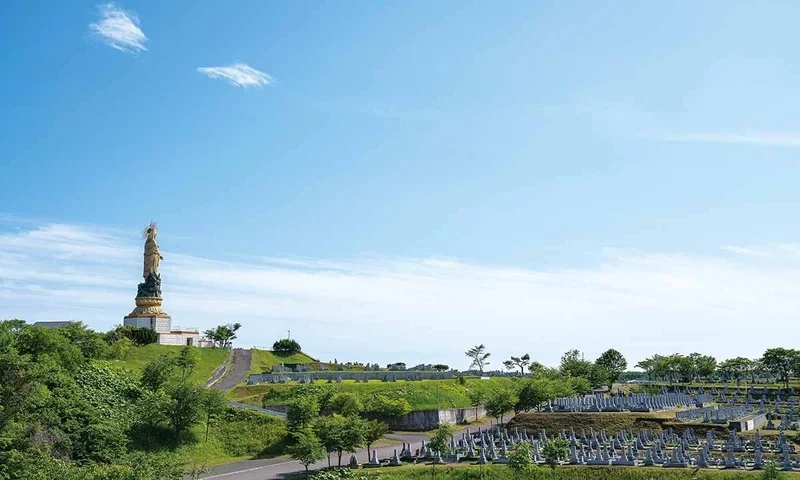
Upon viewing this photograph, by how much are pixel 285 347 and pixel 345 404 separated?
124 feet

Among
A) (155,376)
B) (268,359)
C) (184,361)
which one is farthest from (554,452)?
(268,359)

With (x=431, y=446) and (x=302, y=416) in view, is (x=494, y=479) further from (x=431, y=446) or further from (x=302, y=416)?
(x=302, y=416)

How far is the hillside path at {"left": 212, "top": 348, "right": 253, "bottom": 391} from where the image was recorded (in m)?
65.5

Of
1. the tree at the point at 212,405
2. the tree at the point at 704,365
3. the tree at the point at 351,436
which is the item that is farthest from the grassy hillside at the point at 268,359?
the tree at the point at 704,365

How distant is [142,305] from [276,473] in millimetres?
44180

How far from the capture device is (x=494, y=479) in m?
38.1

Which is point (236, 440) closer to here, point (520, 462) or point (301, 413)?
point (301, 413)

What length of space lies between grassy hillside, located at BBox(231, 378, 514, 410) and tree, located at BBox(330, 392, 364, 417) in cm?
420

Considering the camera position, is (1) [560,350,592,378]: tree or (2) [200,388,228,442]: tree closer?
(2) [200,388,228,442]: tree

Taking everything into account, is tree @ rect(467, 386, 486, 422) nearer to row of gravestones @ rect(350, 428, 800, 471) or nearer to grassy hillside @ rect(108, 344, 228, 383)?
row of gravestones @ rect(350, 428, 800, 471)

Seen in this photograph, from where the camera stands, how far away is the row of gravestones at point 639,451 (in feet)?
124

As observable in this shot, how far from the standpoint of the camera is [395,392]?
61.2m

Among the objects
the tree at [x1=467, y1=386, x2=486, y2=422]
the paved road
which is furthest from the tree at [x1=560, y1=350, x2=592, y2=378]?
the paved road

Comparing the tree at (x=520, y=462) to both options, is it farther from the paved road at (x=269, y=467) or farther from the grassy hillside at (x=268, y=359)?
the grassy hillside at (x=268, y=359)
